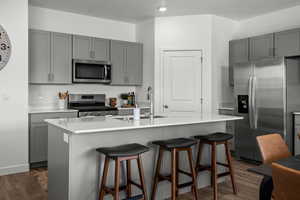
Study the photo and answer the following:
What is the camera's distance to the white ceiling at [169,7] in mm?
4375

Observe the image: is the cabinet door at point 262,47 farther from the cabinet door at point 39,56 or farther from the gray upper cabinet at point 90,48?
the cabinet door at point 39,56

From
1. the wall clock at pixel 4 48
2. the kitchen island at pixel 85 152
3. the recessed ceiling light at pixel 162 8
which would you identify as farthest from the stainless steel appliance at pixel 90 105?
the recessed ceiling light at pixel 162 8

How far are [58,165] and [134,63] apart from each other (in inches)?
131

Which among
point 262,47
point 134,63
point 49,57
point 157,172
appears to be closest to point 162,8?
point 134,63

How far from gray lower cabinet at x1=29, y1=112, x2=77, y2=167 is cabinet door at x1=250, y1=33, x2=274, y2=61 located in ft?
12.4

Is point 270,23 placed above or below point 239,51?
above

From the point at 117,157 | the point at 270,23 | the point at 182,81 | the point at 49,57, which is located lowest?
the point at 117,157

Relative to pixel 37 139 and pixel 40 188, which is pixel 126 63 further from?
pixel 40 188

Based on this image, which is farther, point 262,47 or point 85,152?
point 262,47

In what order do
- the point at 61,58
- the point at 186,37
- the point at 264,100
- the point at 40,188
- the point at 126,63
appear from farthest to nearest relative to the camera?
the point at 126,63 < the point at 186,37 < the point at 61,58 < the point at 264,100 < the point at 40,188

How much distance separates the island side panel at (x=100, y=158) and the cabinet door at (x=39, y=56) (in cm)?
245

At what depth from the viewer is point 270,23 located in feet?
16.2

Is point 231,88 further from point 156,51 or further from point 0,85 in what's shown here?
point 0,85

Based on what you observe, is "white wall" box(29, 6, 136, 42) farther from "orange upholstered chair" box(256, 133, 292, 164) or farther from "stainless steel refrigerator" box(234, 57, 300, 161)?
"orange upholstered chair" box(256, 133, 292, 164)
